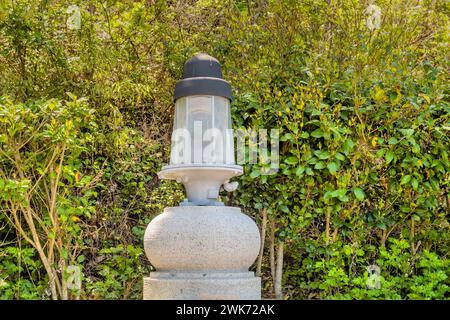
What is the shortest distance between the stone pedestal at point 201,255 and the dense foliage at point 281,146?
1.01 m

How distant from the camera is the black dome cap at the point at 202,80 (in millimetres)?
3375

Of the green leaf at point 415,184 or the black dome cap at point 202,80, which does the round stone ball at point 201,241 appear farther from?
the green leaf at point 415,184

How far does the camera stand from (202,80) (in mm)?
3377

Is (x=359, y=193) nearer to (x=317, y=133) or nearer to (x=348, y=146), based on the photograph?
(x=348, y=146)

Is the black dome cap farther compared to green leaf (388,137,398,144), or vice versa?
green leaf (388,137,398,144)

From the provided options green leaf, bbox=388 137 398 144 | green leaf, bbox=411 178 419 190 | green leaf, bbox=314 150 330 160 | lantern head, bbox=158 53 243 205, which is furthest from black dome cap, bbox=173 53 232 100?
green leaf, bbox=411 178 419 190

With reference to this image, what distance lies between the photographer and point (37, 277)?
421 cm

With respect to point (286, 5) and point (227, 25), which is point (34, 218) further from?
point (286, 5)

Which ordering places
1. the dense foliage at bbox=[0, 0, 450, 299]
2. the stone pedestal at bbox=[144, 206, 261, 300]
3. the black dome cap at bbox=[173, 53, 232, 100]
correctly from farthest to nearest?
the dense foliage at bbox=[0, 0, 450, 299] → the black dome cap at bbox=[173, 53, 232, 100] → the stone pedestal at bbox=[144, 206, 261, 300]

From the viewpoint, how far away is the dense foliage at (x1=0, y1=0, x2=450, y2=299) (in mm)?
3998

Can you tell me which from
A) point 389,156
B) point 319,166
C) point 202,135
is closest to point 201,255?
point 202,135

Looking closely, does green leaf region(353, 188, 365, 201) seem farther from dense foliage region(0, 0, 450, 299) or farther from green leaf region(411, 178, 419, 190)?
green leaf region(411, 178, 419, 190)

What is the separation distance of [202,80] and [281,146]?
1.11 metres

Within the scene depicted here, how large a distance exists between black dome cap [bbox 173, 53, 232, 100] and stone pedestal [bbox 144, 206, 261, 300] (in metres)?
0.70
